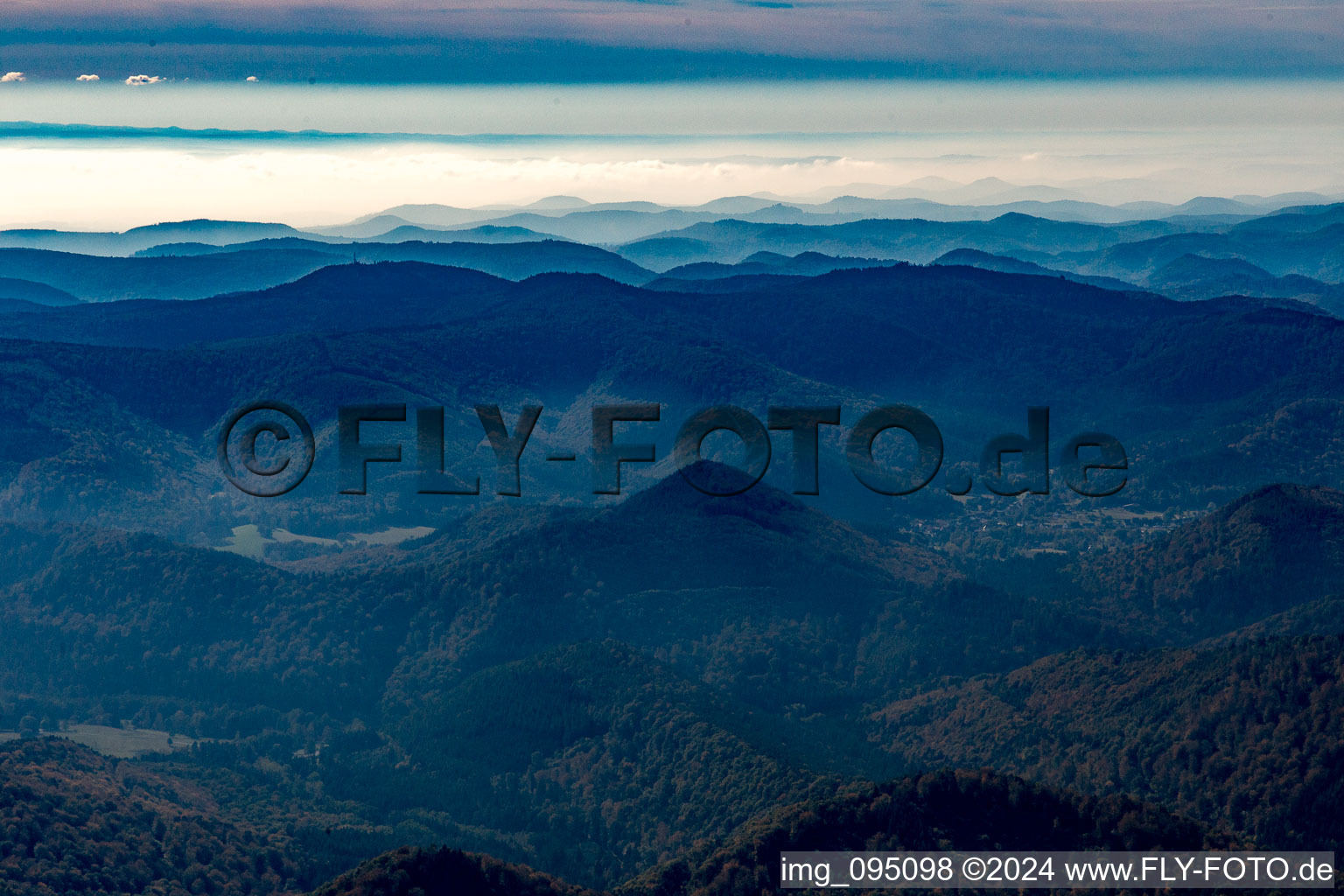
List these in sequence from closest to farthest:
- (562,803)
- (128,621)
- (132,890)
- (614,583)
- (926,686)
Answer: (132,890)
(562,803)
(926,686)
(614,583)
(128,621)

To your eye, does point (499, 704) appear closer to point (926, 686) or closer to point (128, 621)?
point (926, 686)

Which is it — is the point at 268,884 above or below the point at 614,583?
below

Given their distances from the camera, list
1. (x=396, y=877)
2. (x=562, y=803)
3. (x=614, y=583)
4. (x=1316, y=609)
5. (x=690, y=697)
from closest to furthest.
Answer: (x=396, y=877)
(x=562, y=803)
(x=690, y=697)
(x=1316, y=609)
(x=614, y=583)

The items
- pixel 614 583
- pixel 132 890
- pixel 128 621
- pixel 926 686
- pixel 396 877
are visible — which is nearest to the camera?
pixel 396 877

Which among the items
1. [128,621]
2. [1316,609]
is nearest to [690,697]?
[1316,609]

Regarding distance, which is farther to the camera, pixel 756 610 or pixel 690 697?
pixel 756 610

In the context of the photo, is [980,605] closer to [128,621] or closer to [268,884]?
[268,884]

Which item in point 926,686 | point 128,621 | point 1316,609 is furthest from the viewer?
point 128,621

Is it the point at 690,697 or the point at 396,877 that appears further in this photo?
the point at 690,697

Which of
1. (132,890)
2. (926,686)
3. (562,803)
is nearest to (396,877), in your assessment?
(132,890)
